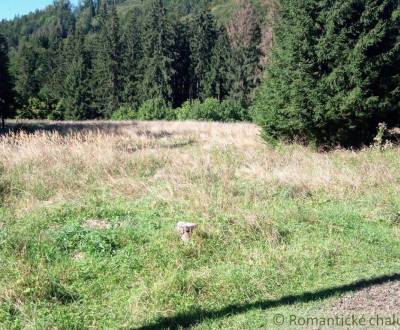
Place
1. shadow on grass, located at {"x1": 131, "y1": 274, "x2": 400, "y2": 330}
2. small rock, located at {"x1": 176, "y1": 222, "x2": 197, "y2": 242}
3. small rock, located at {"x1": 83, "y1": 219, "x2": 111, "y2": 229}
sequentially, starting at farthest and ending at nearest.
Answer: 1. small rock, located at {"x1": 83, "y1": 219, "x2": 111, "y2": 229}
2. small rock, located at {"x1": 176, "y1": 222, "x2": 197, "y2": 242}
3. shadow on grass, located at {"x1": 131, "y1": 274, "x2": 400, "y2": 330}

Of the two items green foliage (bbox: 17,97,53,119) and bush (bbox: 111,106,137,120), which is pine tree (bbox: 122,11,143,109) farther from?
green foliage (bbox: 17,97,53,119)

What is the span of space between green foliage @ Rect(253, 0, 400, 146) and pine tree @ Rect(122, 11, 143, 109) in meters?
40.5

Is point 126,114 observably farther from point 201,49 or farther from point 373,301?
point 373,301

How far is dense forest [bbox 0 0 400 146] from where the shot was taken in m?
12.3

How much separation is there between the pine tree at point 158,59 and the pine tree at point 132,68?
1664mm

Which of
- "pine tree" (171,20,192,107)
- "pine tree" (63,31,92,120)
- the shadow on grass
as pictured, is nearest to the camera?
the shadow on grass

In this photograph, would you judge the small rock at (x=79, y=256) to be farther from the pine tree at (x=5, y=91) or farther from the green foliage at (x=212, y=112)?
the green foliage at (x=212, y=112)

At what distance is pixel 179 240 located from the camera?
5.79 metres

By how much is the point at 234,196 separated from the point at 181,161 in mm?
3039

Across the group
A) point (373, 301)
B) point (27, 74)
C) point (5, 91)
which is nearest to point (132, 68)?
point (27, 74)

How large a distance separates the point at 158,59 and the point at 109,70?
791 cm

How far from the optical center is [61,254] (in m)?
5.39

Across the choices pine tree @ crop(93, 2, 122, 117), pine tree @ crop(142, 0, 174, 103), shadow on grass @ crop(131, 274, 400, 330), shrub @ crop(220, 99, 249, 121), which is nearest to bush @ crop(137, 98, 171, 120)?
shrub @ crop(220, 99, 249, 121)

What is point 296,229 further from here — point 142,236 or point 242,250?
point 142,236
